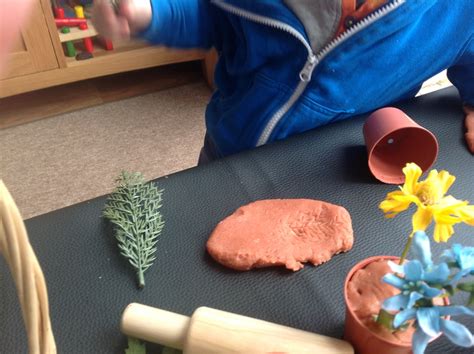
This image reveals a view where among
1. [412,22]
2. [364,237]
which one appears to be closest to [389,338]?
[364,237]

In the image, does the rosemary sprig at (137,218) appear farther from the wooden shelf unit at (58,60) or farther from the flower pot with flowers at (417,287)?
the wooden shelf unit at (58,60)

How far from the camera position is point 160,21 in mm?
632

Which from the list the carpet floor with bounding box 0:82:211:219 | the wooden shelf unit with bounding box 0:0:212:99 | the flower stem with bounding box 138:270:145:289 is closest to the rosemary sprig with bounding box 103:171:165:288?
the flower stem with bounding box 138:270:145:289

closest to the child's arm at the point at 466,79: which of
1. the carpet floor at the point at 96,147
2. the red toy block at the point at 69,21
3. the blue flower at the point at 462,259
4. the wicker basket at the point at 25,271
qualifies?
the blue flower at the point at 462,259

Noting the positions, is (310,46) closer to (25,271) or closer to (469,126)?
(469,126)

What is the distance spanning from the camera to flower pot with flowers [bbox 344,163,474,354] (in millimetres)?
315

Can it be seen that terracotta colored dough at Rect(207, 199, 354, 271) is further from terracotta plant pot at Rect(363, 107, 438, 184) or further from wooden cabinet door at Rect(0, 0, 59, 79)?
wooden cabinet door at Rect(0, 0, 59, 79)

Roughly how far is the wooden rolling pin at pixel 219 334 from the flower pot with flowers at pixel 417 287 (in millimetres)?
39

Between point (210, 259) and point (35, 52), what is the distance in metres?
1.24

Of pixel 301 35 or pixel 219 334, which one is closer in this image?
pixel 219 334

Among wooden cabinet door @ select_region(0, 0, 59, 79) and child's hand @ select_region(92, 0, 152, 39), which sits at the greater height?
child's hand @ select_region(92, 0, 152, 39)

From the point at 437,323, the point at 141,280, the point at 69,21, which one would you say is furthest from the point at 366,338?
the point at 69,21

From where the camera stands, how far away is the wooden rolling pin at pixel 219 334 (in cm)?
41

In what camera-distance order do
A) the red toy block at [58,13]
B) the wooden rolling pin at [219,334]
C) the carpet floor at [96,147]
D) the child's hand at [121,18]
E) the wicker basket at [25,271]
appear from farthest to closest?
the red toy block at [58,13]
the carpet floor at [96,147]
the child's hand at [121,18]
the wooden rolling pin at [219,334]
the wicker basket at [25,271]
